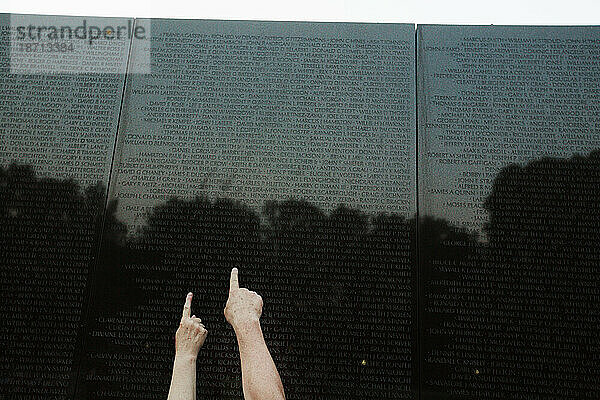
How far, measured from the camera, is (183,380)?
3.49 m

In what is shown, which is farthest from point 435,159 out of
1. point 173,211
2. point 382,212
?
point 173,211

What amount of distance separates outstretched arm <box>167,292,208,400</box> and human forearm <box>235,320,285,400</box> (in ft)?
1.28

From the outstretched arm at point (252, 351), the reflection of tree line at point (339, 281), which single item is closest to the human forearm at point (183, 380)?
the outstretched arm at point (252, 351)

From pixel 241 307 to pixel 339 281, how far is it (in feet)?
5.04

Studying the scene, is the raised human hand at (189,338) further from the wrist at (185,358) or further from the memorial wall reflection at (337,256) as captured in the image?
the memorial wall reflection at (337,256)

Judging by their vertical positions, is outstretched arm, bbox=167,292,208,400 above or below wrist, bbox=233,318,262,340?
below

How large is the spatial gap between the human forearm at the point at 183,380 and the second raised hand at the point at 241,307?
1.40ft

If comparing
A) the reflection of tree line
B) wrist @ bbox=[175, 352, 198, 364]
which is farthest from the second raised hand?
the reflection of tree line

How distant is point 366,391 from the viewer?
15.1 ft

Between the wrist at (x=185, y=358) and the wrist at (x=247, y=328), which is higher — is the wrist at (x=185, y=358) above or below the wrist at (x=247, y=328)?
below

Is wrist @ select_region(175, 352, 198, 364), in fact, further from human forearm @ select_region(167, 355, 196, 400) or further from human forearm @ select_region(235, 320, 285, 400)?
human forearm @ select_region(235, 320, 285, 400)

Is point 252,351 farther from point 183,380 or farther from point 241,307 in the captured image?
point 183,380

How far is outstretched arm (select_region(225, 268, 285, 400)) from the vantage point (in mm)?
3266

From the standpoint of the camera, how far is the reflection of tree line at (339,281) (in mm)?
4656
